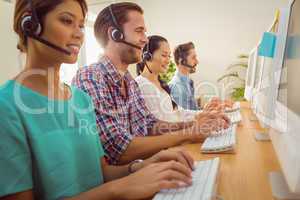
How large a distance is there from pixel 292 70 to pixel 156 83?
1295mm

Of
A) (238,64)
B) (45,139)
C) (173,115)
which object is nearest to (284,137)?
(45,139)

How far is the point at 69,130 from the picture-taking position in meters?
0.68

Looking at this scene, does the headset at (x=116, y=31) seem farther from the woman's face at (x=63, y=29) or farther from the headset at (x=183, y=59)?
the headset at (x=183, y=59)

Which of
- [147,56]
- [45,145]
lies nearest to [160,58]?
[147,56]

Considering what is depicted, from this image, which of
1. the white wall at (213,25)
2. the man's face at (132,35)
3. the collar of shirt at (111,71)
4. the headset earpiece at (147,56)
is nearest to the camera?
the collar of shirt at (111,71)

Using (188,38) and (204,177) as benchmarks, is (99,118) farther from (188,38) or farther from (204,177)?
(188,38)

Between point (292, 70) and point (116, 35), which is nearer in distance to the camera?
point (292, 70)

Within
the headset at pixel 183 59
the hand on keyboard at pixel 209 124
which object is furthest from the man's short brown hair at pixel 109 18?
the headset at pixel 183 59

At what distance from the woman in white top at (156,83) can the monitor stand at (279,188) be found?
982 mm

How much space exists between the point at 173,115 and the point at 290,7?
1104mm

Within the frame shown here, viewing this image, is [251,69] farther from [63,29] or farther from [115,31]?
[63,29]

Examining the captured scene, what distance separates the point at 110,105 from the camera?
3.20 ft

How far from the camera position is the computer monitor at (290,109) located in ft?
1.42

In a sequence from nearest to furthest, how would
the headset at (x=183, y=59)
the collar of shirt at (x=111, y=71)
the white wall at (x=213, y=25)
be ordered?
the collar of shirt at (x=111, y=71), the headset at (x=183, y=59), the white wall at (x=213, y=25)
